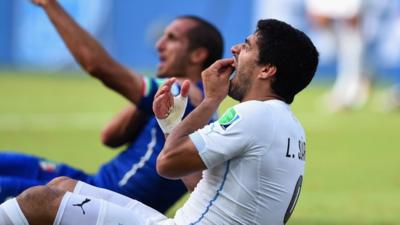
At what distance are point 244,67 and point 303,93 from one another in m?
16.2

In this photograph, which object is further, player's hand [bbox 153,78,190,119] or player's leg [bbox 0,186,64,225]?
player's hand [bbox 153,78,190,119]

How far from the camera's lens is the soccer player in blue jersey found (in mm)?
6875

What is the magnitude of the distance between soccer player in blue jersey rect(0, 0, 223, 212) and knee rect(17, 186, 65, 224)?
63.5 inches

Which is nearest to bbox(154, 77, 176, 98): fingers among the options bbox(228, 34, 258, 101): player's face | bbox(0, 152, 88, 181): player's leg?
bbox(228, 34, 258, 101): player's face

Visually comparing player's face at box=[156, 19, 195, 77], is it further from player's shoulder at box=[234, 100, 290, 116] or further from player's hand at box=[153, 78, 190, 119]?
player's shoulder at box=[234, 100, 290, 116]

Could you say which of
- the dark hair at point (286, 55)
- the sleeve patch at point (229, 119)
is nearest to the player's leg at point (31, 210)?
the sleeve patch at point (229, 119)

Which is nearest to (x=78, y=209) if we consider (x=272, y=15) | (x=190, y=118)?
(x=190, y=118)

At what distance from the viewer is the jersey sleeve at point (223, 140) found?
4.90 m

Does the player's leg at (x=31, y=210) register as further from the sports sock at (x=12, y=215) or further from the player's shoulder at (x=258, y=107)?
the player's shoulder at (x=258, y=107)

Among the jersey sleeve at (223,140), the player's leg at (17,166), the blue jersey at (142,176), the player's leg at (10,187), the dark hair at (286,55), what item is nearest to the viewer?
the jersey sleeve at (223,140)

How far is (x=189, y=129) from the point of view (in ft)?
16.7

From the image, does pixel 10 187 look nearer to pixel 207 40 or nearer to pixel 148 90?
pixel 148 90

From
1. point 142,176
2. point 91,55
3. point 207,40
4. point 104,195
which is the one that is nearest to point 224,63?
point 104,195

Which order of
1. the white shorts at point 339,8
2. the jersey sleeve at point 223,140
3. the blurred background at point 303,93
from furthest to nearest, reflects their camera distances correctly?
1. the white shorts at point 339,8
2. the blurred background at point 303,93
3. the jersey sleeve at point 223,140
